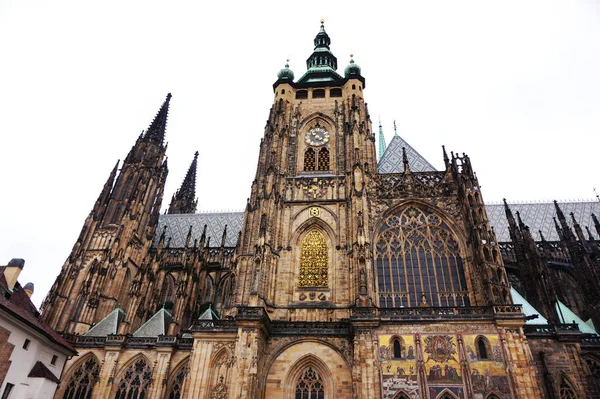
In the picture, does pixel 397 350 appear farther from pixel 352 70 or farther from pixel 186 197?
pixel 186 197

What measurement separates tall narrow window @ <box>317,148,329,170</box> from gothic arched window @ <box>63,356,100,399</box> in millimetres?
20069

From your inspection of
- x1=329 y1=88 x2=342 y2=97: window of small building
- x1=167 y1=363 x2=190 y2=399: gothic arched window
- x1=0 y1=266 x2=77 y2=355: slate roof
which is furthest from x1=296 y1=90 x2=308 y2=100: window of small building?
x1=0 y1=266 x2=77 y2=355: slate roof

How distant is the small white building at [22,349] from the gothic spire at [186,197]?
2968 cm

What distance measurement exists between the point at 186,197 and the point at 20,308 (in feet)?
113

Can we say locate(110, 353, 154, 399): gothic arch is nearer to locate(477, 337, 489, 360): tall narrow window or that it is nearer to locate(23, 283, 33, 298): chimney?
locate(23, 283, 33, 298): chimney

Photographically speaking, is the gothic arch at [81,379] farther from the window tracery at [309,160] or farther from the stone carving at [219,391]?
the window tracery at [309,160]

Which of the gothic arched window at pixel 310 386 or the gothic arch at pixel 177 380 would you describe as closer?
the gothic arched window at pixel 310 386

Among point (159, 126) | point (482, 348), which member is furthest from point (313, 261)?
point (159, 126)

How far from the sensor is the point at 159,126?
150 ft

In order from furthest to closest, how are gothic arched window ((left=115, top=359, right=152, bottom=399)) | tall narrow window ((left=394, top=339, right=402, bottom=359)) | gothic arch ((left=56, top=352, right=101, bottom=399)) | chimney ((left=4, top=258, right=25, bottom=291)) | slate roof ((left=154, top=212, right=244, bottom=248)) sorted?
1. slate roof ((left=154, top=212, right=244, bottom=248))
2. gothic arch ((left=56, top=352, right=101, bottom=399))
3. gothic arched window ((left=115, top=359, right=152, bottom=399))
4. chimney ((left=4, top=258, right=25, bottom=291))
5. tall narrow window ((left=394, top=339, right=402, bottom=359))

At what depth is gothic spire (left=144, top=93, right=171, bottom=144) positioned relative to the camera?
4434cm

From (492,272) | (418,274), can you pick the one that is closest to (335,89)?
(418,274)

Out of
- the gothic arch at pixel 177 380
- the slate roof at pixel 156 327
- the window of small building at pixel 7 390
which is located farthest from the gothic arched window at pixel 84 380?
the window of small building at pixel 7 390

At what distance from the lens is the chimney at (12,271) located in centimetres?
2172
